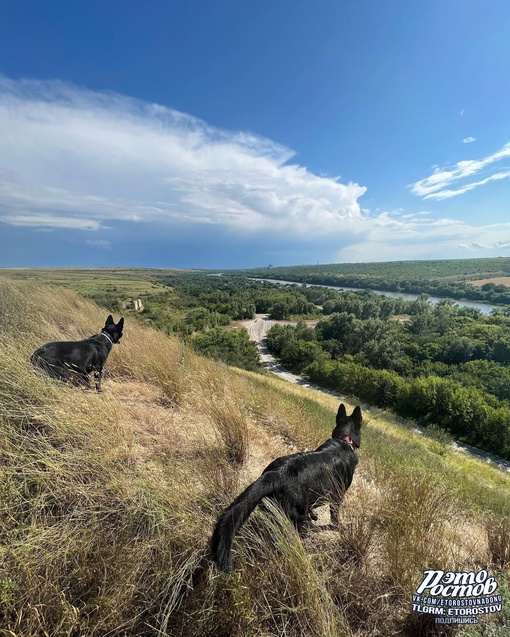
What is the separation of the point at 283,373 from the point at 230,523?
1663 inches

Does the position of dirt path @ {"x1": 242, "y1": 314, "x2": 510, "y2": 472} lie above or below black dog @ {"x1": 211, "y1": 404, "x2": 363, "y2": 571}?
below

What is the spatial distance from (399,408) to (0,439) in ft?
114

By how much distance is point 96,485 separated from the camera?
6.73 ft

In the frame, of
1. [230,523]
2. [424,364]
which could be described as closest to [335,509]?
[230,523]

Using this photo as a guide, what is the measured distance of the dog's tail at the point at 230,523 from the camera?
1655 mm

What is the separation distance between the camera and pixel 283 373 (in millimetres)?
43094

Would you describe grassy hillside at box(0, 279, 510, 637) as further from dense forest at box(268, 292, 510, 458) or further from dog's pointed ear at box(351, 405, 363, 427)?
dense forest at box(268, 292, 510, 458)

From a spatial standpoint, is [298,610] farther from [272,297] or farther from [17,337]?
[272,297]

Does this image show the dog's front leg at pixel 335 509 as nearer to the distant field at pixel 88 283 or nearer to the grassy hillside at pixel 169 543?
the grassy hillside at pixel 169 543

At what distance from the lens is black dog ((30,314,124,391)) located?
370 centimetres

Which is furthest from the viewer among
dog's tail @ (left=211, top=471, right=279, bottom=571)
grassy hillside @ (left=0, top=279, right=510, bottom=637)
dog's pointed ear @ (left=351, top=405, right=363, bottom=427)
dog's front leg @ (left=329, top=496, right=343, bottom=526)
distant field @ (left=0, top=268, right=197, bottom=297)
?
distant field @ (left=0, top=268, right=197, bottom=297)

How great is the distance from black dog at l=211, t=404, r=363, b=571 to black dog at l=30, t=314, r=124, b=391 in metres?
3.05
